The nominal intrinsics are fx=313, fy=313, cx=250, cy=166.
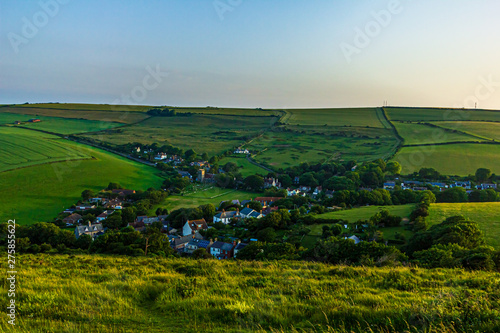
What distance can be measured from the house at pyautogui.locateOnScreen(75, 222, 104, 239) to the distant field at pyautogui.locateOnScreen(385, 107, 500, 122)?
137 meters

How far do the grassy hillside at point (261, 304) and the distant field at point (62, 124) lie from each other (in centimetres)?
13150

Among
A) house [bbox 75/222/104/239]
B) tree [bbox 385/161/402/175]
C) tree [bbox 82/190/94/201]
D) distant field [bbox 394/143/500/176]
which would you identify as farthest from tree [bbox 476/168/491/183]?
tree [bbox 82/190/94/201]

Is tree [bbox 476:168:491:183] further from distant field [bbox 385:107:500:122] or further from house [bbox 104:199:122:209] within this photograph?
house [bbox 104:199:122:209]

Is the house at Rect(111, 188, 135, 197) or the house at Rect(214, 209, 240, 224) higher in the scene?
the house at Rect(111, 188, 135, 197)

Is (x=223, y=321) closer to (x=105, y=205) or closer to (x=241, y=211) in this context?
(x=241, y=211)

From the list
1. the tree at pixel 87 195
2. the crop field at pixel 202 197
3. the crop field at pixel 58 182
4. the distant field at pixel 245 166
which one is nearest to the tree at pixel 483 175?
the crop field at pixel 202 197

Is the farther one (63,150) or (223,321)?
(63,150)

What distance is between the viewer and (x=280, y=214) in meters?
44.3

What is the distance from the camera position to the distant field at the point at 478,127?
333 ft

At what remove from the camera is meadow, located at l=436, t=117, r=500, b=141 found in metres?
101

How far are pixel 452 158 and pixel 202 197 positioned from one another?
221 ft

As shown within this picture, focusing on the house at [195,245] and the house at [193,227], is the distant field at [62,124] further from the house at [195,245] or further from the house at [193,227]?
the house at [195,245]

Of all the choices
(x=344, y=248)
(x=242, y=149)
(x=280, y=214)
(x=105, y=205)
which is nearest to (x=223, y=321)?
(x=344, y=248)

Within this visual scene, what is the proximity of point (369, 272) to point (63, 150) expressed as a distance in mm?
94905
